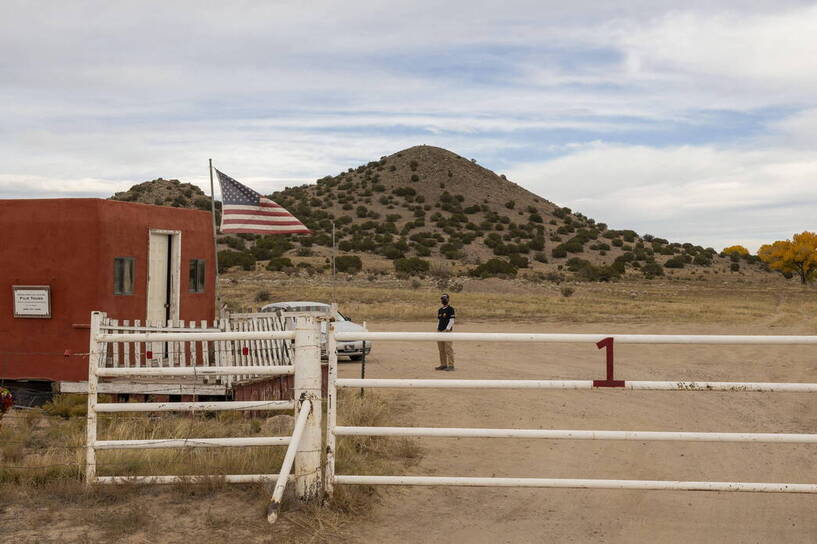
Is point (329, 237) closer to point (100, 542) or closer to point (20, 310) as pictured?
point (20, 310)

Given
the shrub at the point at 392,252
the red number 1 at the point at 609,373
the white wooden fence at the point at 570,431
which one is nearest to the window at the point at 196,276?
the white wooden fence at the point at 570,431

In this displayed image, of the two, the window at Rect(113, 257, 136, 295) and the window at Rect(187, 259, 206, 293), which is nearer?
the window at Rect(113, 257, 136, 295)

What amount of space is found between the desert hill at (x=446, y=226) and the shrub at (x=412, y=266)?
452 cm

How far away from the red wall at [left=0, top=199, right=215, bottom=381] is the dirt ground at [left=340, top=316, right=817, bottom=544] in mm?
4846

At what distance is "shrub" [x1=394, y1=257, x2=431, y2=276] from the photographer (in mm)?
60534

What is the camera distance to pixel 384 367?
1770 centimetres

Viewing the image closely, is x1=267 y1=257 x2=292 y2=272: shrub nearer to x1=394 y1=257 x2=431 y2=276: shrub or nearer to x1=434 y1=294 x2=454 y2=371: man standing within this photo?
x1=394 y1=257 x2=431 y2=276: shrub

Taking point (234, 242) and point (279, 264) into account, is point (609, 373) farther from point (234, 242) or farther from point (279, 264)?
point (234, 242)

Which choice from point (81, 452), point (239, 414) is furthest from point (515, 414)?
point (81, 452)

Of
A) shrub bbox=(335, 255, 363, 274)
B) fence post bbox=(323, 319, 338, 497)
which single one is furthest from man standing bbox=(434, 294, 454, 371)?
shrub bbox=(335, 255, 363, 274)

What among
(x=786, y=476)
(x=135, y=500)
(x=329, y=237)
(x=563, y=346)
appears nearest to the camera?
(x=135, y=500)

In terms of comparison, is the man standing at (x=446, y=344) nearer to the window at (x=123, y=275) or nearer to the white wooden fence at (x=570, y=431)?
the window at (x=123, y=275)

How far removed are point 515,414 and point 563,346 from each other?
38.7 ft

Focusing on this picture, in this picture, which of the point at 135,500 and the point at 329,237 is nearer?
the point at 135,500
